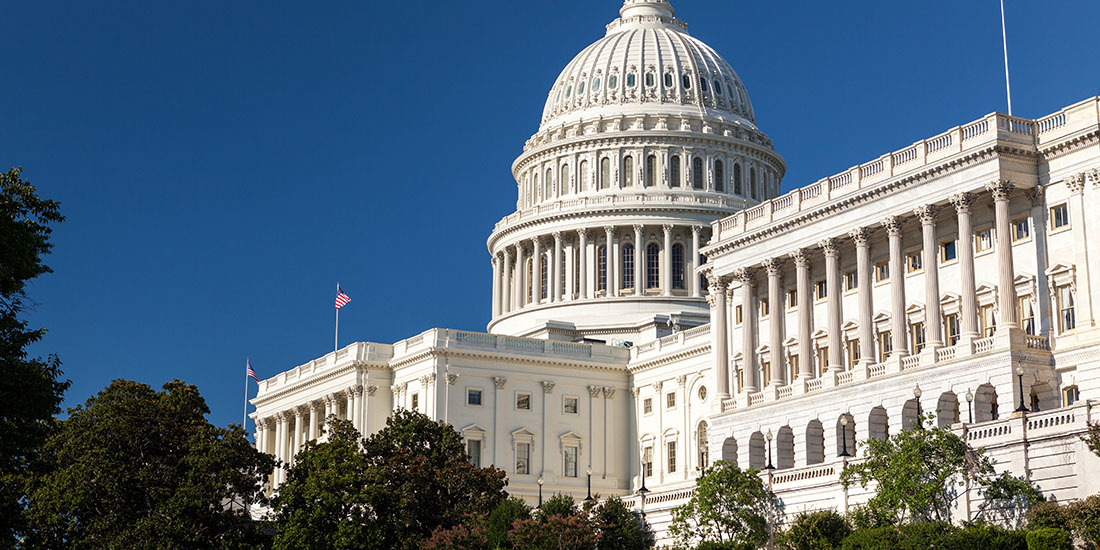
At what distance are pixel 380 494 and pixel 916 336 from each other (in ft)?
87.3

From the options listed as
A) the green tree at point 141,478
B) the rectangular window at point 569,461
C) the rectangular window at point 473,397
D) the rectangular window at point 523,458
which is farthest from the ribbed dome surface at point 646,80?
the green tree at point 141,478

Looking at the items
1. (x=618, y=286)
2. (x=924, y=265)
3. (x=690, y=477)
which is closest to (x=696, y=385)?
(x=690, y=477)

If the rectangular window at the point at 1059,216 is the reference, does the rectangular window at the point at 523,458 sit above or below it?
below

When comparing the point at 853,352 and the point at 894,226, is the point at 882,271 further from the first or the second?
the point at 853,352

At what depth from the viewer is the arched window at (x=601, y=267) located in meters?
130

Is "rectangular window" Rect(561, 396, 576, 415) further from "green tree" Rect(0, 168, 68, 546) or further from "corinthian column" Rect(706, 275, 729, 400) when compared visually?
"green tree" Rect(0, 168, 68, 546)

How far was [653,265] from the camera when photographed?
428 ft

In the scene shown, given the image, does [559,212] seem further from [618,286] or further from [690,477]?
[690,477]

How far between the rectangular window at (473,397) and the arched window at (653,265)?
24659 millimetres

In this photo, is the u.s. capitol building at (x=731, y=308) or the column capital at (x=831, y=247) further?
the column capital at (x=831, y=247)

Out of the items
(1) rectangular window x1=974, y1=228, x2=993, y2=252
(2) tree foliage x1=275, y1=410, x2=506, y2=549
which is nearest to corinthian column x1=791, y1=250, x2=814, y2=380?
(1) rectangular window x1=974, y1=228, x2=993, y2=252

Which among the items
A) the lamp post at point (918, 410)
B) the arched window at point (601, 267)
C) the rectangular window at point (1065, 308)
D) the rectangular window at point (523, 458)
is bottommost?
the lamp post at point (918, 410)

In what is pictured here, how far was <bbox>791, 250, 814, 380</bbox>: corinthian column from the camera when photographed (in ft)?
277

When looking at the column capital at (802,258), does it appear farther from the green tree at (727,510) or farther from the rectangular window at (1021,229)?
the green tree at (727,510)
